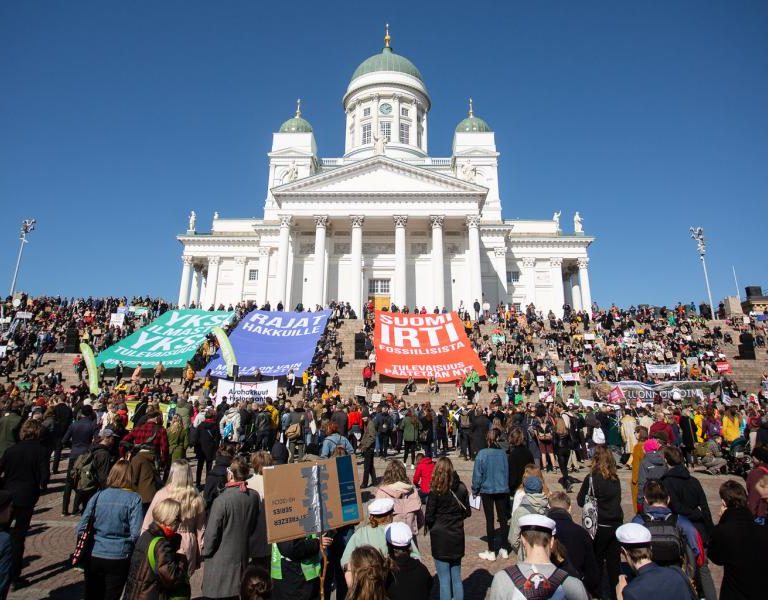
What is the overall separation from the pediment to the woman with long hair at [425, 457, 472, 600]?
115 ft

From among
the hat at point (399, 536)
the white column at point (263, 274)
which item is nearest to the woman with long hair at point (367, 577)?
the hat at point (399, 536)

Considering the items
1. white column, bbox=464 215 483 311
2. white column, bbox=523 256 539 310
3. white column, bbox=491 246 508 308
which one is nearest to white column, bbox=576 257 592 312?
white column, bbox=523 256 539 310

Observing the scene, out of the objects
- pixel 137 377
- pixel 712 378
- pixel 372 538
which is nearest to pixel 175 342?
pixel 137 377

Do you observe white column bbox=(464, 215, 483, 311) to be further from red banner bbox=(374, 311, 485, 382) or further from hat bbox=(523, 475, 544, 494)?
hat bbox=(523, 475, 544, 494)

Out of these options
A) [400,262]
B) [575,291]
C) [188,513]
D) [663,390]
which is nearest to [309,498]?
[188,513]

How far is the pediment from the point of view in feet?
127

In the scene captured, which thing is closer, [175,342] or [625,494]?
[625,494]

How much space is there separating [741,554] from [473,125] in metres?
54.7

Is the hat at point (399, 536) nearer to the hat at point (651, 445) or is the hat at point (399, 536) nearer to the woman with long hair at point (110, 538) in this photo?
the woman with long hair at point (110, 538)

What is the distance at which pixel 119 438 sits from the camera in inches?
324

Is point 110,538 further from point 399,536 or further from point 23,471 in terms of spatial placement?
point 23,471

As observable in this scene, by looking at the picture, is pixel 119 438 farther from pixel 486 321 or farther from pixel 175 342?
pixel 486 321

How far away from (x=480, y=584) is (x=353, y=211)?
114 feet

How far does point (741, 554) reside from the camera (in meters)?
4.24
